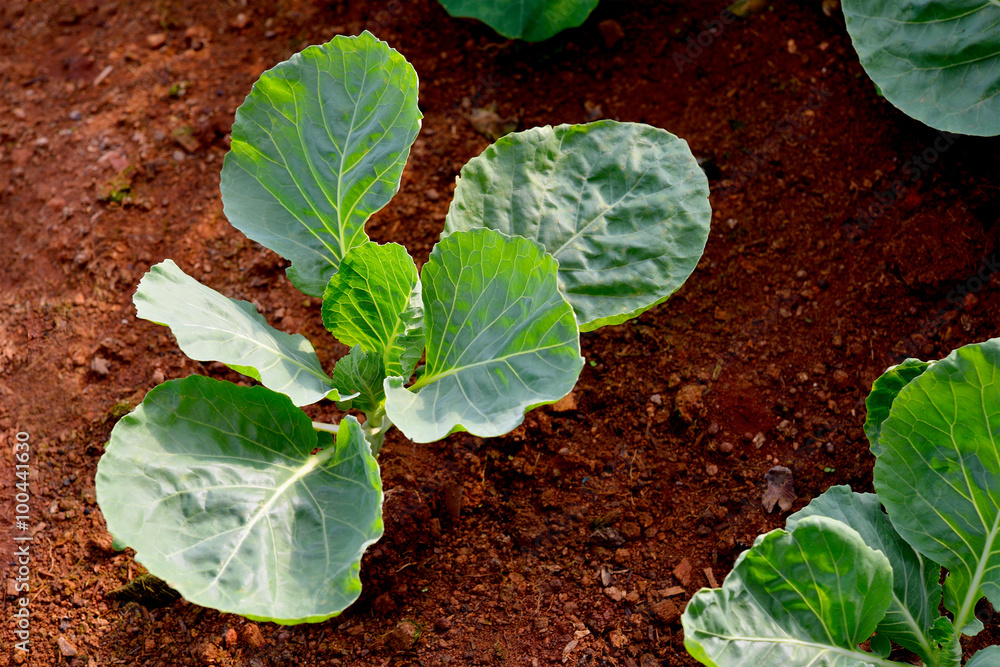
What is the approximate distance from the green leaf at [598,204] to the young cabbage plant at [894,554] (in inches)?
25.3

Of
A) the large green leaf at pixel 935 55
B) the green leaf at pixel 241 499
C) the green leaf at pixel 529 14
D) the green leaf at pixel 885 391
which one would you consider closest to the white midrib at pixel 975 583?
the green leaf at pixel 885 391

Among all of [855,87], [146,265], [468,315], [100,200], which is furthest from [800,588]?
[100,200]

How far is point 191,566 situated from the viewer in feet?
5.24

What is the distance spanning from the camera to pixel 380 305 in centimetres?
197

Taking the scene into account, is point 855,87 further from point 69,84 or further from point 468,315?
point 69,84

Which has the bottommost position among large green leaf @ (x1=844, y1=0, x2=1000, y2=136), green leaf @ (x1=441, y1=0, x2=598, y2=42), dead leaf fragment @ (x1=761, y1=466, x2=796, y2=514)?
dead leaf fragment @ (x1=761, y1=466, x2=796, y2=514)

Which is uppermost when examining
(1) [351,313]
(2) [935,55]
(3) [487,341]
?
(2) [935,55]

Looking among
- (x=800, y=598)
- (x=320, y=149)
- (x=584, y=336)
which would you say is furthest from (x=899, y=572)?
(x=320, y=149)

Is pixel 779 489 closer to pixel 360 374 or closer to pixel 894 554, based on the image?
pixel 894 554

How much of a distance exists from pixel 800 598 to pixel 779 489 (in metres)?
0.54

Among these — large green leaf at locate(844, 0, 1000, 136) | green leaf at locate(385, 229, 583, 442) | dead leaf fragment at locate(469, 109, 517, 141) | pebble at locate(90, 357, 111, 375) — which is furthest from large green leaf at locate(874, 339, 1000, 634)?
pebble at locate(90, 357, 111, 375)

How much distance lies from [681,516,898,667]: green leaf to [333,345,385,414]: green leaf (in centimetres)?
97

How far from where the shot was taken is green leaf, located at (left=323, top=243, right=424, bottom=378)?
1873 millimetres

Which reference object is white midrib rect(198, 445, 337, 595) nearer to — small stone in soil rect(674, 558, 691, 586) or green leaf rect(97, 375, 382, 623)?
green leaf rect(97, 375, 382, 623)
